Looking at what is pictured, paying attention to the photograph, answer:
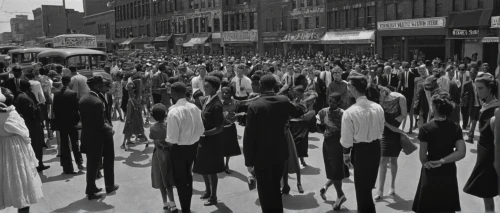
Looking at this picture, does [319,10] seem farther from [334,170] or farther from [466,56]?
[334,170]

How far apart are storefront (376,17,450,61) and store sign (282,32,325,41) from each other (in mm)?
6165

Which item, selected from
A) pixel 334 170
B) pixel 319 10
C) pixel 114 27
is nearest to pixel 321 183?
pixel 334 170

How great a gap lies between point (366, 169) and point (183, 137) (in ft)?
7.55

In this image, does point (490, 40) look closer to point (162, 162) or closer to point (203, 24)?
point (162, 162)

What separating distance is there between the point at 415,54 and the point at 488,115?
26.5 meters

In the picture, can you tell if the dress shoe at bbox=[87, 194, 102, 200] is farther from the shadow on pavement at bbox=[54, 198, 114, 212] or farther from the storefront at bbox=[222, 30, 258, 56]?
the storefront at bbox=[222, 30, 258, 56]

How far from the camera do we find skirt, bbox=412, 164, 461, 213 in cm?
458

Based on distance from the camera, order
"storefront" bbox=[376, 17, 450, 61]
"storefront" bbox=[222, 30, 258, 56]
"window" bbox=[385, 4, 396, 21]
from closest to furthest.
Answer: "storefront" bbox=[376, 17, 450, 61]
"window" bbox=[385, 4, 396, 21]
"storefront" bbox=[222, 30, 258, 56]

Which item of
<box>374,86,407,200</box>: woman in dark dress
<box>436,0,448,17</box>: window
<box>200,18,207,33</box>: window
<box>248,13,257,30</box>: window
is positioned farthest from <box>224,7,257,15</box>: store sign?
<box>374,86,407,200</box>: woman in dark dress

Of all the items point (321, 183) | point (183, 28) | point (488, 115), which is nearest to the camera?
point (488, 115)

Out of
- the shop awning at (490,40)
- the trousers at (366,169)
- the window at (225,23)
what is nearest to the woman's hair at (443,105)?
the trousers at (366,169)

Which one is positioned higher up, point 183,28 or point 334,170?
point 183,28

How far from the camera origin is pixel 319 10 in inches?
1495

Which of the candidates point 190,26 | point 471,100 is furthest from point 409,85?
point 190,26
